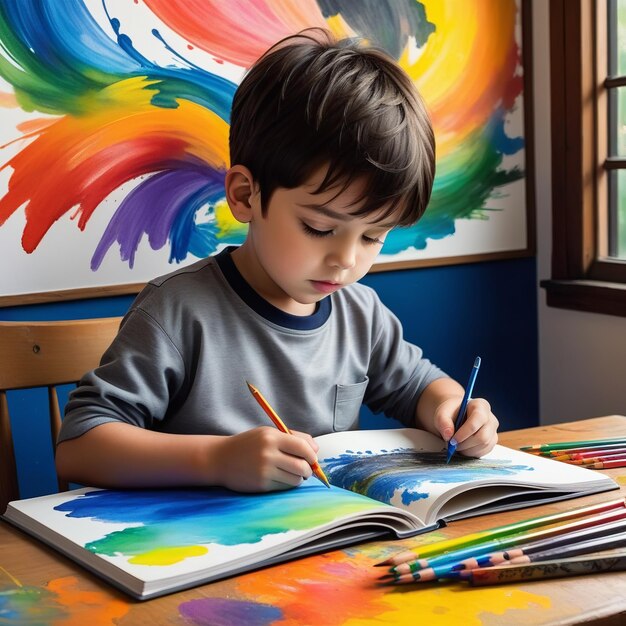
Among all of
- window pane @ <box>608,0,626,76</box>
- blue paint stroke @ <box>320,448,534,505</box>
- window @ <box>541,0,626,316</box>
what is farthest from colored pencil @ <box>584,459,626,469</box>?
window pane @ <box>608,0,626,76</box>

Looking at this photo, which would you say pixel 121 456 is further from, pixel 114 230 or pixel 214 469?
pixel 114 230

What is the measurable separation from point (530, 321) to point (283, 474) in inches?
63.2

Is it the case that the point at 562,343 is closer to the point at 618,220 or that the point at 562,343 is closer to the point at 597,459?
the point at 618,220

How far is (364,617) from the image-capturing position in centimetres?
69

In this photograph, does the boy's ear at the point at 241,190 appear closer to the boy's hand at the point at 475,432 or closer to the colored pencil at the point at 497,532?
the boy's hand at the point at 475,432

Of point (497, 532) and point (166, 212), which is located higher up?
point (166, 212)

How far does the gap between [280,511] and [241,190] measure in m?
0.46

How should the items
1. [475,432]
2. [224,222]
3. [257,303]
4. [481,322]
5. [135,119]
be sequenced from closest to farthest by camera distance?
1. [475,432]
2. [257,303]
3. [135,119]
4. [224,222]
5. [481,322]

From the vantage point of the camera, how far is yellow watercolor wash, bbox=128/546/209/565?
769 millimetres

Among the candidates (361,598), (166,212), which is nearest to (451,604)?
(361,598)

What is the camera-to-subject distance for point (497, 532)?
32.4 inches

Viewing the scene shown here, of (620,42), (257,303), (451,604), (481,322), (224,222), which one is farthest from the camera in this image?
(481,322)

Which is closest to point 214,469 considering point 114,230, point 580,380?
point 114,230

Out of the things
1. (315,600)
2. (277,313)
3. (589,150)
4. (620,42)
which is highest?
(620,42)
